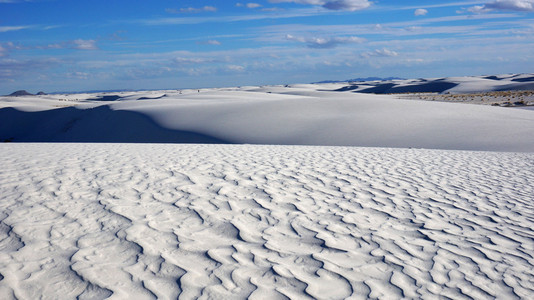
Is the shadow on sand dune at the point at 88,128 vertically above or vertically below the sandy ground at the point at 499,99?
above

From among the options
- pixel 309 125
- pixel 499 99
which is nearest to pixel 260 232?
pixel 309 125

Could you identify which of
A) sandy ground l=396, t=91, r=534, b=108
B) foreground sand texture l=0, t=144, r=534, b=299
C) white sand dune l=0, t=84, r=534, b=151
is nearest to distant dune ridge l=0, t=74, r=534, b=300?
foreground sand texture l=0, t=144, r=534, b=299

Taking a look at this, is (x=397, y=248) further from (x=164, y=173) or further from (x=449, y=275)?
(x=164, y=173)

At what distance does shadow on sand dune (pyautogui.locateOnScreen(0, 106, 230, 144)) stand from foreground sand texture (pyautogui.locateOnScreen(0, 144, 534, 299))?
341 inches

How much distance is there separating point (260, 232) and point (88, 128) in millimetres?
17141

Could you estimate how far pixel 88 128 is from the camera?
19.4 m

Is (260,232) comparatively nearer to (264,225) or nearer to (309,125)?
(264,225)

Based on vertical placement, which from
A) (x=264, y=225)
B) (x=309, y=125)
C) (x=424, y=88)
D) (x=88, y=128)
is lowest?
(x=424, y=88)

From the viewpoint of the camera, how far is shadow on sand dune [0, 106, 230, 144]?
16.0 metres

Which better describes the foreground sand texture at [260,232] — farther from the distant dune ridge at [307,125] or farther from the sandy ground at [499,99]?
the sandy ground at [499,99]

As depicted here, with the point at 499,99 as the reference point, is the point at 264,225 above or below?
above

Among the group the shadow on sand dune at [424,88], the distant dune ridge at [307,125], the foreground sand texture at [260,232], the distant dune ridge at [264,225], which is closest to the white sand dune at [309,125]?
the distant dune ridge at [307,125]

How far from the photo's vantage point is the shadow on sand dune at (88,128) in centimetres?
1605

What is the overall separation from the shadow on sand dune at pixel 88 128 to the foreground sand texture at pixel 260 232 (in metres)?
8.65
